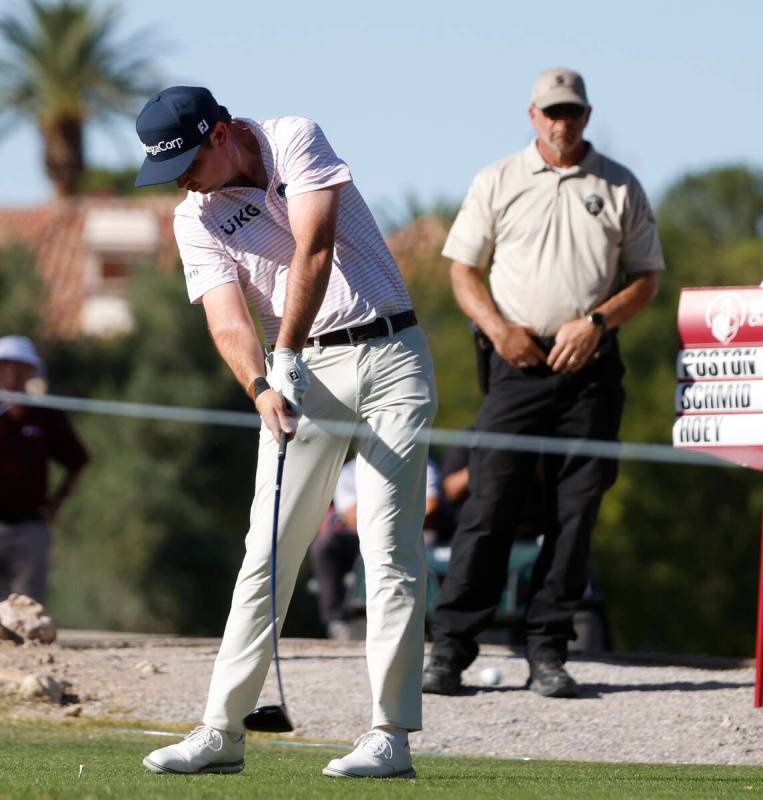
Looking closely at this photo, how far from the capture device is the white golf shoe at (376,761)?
522 centimetres

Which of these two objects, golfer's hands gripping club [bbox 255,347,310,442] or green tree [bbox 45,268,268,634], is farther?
green tree [bbox 45,268,268,634]

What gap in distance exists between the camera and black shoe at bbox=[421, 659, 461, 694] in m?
7.44

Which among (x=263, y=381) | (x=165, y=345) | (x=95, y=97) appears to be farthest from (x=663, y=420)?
(x=263, y=381)

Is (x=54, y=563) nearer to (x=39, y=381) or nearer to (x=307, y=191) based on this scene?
(x=39, y=381)

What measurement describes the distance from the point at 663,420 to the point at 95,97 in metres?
19.2

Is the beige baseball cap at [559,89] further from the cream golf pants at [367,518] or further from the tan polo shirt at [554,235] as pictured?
the cream golf pants at [367,518]

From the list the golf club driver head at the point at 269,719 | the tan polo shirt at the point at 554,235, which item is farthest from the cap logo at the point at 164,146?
the tan polo shirt at the point at 554,235

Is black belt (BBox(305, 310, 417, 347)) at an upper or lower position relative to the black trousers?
upper

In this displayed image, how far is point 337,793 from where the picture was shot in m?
4.82

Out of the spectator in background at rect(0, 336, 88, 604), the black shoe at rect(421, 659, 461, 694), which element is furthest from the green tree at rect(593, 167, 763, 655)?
the black shoe at rect(421, 659, 461, 694)

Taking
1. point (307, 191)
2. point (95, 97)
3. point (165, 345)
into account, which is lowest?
point (307, 191)

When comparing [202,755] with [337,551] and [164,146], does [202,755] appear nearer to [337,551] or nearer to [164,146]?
[164,146]

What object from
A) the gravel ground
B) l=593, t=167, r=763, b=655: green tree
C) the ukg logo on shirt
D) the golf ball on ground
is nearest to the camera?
the ukg logo on shirt

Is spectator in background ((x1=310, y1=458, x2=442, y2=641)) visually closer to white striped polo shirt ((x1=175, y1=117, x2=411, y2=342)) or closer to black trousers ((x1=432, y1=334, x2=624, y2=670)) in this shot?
black trousers ((x1=432, y1=334, x2=624, y2=670))
